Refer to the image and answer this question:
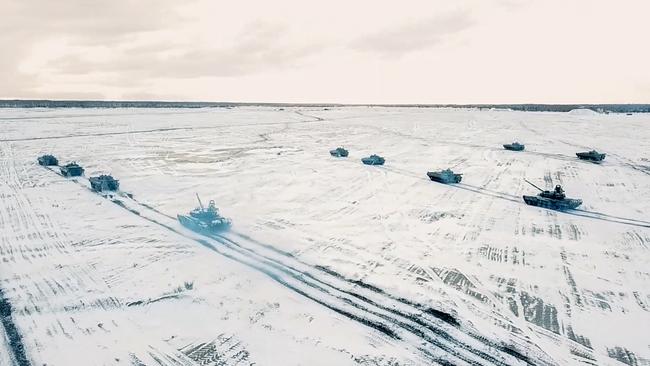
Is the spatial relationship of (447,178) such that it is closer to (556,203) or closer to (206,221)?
(556,203)

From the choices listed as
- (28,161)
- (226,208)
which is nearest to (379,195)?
(226,208)

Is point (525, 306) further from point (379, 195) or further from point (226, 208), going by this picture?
point (226, 208)

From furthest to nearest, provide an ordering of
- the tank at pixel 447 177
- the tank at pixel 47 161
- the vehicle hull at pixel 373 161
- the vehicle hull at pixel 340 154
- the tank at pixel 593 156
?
1. the vehicle hull at pixel 340 154
2. the tank at pixel 593 156
3. the vehicle hull at pixel 373 161
4. the tank at pixel 47 161
5. the tank at pixel 447 177

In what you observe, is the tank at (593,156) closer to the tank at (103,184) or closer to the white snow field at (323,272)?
the white snow field at (323,272)

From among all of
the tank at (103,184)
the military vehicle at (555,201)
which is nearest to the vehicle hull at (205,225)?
the tank at (103,184)

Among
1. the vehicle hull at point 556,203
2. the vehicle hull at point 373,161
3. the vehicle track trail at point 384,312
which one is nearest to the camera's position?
the vehicle track trail at point 384,312

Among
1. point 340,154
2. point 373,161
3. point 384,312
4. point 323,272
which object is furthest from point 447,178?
point 384,312

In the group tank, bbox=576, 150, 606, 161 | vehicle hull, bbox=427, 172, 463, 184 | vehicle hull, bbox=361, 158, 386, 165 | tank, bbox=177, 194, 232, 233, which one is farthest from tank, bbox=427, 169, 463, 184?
tank, bbox=576, 150, 606, 161
